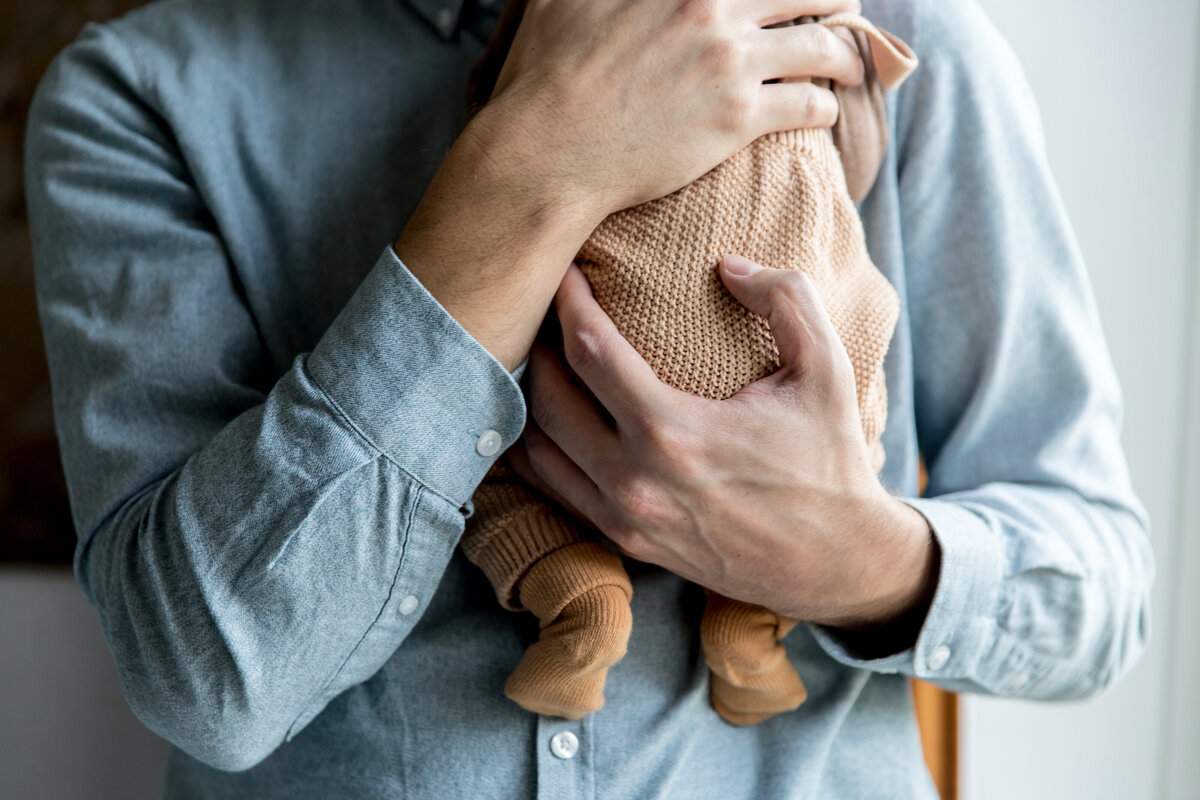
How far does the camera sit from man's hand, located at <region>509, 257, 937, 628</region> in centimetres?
69

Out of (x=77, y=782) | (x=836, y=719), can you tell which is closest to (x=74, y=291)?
(x=836, y=719)

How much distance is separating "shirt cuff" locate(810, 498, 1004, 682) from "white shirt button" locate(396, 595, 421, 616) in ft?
1.25

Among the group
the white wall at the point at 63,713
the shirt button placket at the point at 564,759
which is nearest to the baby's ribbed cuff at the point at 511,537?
the shirt button placket at the point at 564,759

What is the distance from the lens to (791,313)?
2.23ft

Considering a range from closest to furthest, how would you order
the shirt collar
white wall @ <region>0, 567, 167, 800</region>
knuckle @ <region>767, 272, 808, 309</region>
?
1. knuckle @ <region>767, 272, 808, 309</region>
2. the shirt collar
3. white wall @ <region>0, 567, 167, 800</region>

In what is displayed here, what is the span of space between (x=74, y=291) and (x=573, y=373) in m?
0.51

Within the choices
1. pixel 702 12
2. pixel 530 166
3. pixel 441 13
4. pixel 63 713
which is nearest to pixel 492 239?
pixel 530 166

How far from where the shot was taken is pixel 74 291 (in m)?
0.86

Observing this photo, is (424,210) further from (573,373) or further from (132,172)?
(132,172)

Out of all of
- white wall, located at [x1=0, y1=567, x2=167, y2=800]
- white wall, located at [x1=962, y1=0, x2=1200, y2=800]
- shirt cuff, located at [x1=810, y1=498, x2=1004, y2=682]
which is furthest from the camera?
white wall, located at [x1=0, y1=567, x2=167, y2=800]

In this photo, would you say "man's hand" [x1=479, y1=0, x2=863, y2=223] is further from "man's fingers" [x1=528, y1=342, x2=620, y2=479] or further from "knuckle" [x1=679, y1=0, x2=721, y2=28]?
"man's fingers" [x1=528, y1=342, x2=620, y2=479]

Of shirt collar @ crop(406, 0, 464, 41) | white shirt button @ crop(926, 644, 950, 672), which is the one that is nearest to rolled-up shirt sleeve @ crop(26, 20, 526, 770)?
shirt collar @ crop(406, 0, 464, 41)

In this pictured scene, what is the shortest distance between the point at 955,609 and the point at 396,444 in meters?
0.53

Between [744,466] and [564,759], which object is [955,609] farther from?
[564,759]
